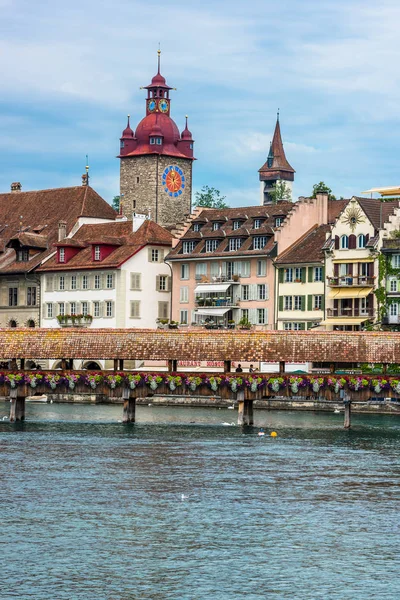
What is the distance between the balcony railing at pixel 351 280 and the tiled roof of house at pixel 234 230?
550 centimetres

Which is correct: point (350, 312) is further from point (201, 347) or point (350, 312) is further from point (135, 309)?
point (201, 347)

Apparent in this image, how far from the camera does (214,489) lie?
134 feet

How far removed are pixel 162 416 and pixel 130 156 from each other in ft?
146

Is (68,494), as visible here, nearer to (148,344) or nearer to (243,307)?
(148,344)

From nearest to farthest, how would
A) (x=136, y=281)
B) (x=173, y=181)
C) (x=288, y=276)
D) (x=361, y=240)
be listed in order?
(x=361, y=240)
(x=288, y=276)
(x=136, y=281)
(x=173, y=181)

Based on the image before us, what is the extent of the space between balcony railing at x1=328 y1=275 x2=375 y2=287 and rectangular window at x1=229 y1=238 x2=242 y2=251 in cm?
871

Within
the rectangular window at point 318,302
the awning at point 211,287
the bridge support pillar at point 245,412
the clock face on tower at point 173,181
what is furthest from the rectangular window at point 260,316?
the bridge support pillar at point 245,412

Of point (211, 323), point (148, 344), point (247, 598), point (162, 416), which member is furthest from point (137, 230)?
point (247, 598)

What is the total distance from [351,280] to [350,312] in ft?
6.21

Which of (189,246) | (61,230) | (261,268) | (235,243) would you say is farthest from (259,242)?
(61,230)

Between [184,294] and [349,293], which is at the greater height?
[184,294]

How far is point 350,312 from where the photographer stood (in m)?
88.8

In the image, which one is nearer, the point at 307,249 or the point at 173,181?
the point at 307,249

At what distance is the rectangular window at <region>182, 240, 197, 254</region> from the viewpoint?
98.9 metres
